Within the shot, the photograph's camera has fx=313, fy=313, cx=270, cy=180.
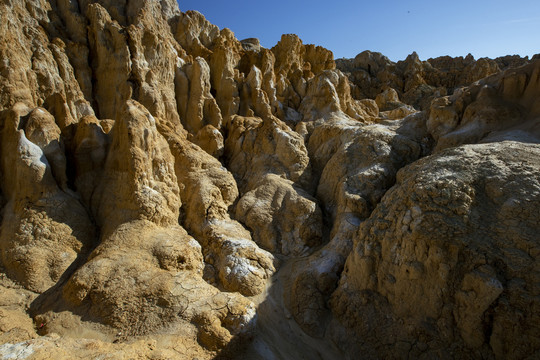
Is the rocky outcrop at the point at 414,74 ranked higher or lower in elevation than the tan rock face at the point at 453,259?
higher

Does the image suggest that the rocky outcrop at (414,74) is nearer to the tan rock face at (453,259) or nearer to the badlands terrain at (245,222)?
the badlands terrain at (245,222)

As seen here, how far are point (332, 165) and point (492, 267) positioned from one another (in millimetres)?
7743

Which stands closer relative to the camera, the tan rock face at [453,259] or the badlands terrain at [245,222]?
the tan rock face at [453,259]

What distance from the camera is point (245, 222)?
13.0 m

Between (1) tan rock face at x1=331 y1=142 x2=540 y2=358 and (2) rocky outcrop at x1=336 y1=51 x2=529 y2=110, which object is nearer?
(1) tan rock face at x1=331 y1=142 x2=540 y2=358

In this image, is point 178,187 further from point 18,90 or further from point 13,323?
point 18,90

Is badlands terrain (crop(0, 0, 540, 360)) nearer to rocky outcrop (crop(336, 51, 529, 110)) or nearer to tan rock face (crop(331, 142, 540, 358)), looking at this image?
tan rock face (crop(331, 142, 540, 358))

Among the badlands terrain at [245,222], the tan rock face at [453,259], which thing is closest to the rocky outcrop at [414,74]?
the badlands terrain at [245,222]

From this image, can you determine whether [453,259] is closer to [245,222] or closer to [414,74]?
[245,222]

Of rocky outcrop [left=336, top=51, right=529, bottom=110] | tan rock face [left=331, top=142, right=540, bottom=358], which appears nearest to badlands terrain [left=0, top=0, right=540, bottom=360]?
tan rock face [left=331, top=142, right=540, bottom=358]

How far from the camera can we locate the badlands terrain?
766 centimetres

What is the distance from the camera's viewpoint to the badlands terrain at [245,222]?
302 inches

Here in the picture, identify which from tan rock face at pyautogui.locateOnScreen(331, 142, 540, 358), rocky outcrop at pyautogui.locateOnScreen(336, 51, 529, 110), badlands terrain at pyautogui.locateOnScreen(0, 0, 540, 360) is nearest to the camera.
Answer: tan rock face at pyautogui.locateOnScreen(331, 142, 540, 358)

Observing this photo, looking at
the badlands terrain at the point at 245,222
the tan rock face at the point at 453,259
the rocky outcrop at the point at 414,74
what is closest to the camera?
the tan rock face at the point at 453,259
